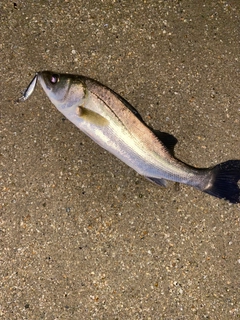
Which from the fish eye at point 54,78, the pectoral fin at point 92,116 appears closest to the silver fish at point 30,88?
the fish eye at point 54,78

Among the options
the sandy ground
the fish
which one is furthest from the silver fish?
the sandy ground

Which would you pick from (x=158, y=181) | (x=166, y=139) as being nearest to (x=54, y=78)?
(x=166, y=139)

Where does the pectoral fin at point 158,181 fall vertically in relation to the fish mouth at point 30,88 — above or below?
below

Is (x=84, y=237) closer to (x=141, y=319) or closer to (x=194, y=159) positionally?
(x=141, y=319)

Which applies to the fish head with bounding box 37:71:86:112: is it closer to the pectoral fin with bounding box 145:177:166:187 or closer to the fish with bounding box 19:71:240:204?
the fish with bounding box 19:71:240:204

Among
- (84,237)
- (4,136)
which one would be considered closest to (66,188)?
(84,237)

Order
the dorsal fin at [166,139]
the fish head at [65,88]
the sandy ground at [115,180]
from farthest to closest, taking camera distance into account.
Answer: the sandy ground at [115,180] < the dorsal fin at [166,139] < the fish head at [65,88]

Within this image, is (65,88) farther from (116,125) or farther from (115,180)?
(115,180)

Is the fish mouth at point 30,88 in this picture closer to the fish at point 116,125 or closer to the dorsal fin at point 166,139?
the fish at point 116,125
